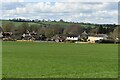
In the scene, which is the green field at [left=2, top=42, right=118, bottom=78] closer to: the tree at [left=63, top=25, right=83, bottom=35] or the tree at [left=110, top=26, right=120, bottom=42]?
the tree at [left=110, top=26, right=120, bottom=42]

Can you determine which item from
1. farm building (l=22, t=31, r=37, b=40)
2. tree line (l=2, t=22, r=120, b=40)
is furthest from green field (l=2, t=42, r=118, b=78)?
farm building (l=22, t=31, r=37, b=40)

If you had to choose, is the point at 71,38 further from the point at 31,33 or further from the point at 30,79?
the point at 30,79

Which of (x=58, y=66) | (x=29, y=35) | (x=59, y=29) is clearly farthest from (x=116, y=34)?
(x=58, y=66)

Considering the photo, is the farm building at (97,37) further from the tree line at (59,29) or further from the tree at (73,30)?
the tree at (73,30)

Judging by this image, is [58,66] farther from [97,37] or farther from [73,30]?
[97,37]

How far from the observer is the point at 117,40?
15775 cm

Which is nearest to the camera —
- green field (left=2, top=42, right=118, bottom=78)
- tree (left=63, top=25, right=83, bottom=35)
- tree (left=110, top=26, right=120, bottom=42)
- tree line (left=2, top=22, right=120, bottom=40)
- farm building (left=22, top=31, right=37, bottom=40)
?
green field (left=2, top=42, right=118, bottom=78)

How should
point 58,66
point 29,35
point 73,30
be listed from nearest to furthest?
Result: point 58,66
point 29,35
point 73,30

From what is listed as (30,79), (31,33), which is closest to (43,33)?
(31,33)

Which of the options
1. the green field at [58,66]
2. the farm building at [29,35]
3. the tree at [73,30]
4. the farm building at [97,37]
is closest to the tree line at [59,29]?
the tree at [73,30]

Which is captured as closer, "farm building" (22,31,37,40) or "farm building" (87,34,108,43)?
"farm building" (22,31,37,40)

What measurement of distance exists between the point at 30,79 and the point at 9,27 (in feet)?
429

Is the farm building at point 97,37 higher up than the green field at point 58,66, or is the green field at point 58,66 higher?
the farm building at point 97,37

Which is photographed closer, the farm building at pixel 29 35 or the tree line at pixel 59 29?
the tree line at pixel 59 29
